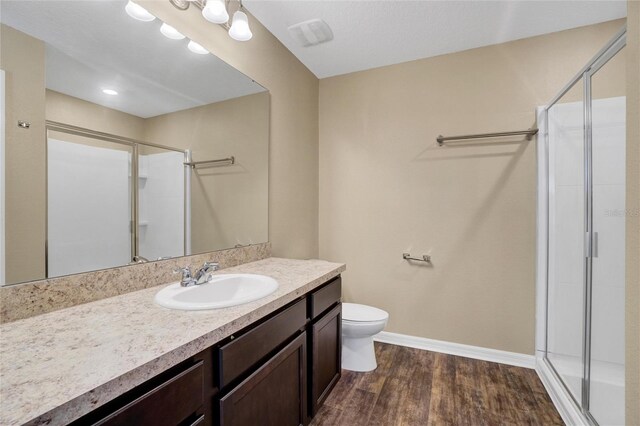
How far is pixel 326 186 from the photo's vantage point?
283cm

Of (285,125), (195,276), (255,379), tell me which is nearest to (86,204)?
(195,276)

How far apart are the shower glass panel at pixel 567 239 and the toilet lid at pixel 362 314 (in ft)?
3.61

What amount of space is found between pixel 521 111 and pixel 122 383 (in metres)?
2.70

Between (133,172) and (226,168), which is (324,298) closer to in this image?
(226,168)

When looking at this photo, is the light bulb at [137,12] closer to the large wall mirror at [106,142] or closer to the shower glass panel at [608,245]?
the large wall mirror at [106,142]

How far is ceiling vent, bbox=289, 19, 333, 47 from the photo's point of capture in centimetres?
199

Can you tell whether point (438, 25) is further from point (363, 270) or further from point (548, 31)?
point (363, 270)

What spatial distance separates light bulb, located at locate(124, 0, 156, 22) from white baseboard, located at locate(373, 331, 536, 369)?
2.67 metres

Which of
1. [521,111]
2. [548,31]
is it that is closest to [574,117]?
[521,111]

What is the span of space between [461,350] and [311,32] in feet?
8.74

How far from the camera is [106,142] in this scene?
1.17 m

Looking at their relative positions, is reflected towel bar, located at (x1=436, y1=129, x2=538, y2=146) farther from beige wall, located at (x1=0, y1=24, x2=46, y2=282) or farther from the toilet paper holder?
beige wall, located at (x1=0, y1=24, x2=46, y2=282)

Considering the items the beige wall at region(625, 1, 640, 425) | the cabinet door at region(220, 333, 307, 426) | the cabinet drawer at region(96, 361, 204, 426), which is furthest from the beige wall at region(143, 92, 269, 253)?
the beige wall at region(625, 1, 640, 425)

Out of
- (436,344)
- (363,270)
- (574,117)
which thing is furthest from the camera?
(363,270)
